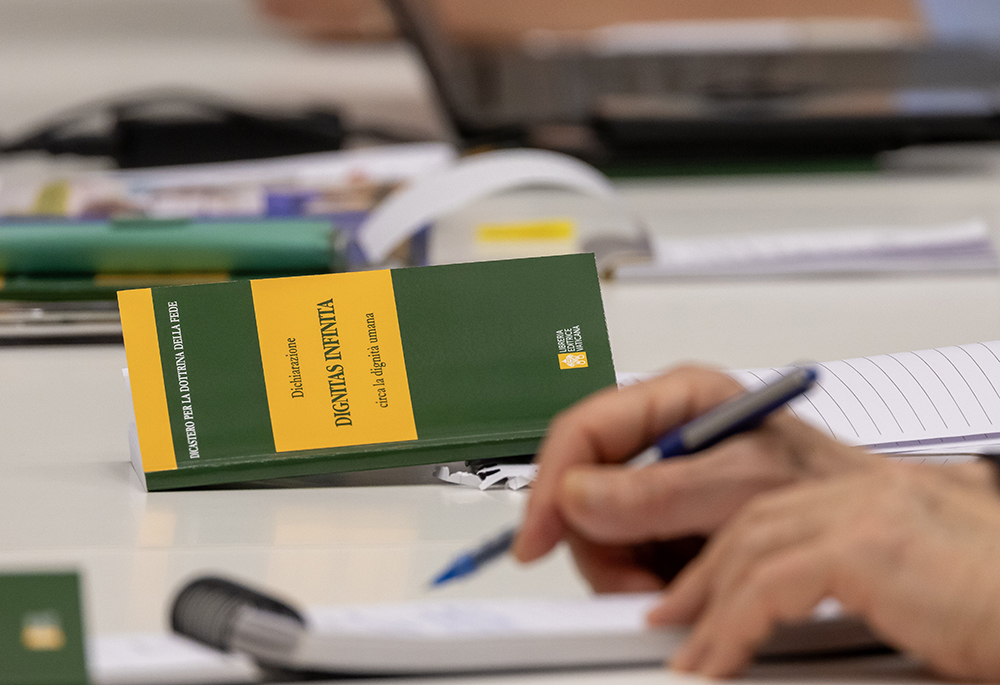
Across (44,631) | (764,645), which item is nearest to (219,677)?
(44,631)

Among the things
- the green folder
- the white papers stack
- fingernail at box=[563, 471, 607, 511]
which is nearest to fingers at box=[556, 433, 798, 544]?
fingernail at box=[563, 471, 607, 511]

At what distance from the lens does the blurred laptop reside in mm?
Answer: 1555

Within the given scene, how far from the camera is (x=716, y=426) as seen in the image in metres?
0.42

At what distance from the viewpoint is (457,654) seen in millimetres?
402

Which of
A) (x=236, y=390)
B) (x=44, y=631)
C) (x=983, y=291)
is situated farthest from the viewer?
(x=983, y=291)

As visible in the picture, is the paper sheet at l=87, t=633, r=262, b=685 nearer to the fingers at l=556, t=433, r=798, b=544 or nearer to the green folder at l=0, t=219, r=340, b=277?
the fingers at l=556, t=433, r=798, b=544

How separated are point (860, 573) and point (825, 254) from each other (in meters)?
0.78

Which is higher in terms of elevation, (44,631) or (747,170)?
(747,170)

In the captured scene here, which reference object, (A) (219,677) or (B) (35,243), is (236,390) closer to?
(A) (219,677)

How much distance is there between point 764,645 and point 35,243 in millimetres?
671

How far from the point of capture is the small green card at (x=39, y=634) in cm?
36

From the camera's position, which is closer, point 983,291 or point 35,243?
point 35,243

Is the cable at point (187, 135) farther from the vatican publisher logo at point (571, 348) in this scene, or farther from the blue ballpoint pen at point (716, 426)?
the blue ballpoint pen at point (716, 426)

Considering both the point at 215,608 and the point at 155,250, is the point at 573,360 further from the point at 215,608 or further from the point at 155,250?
the point at 155,250
